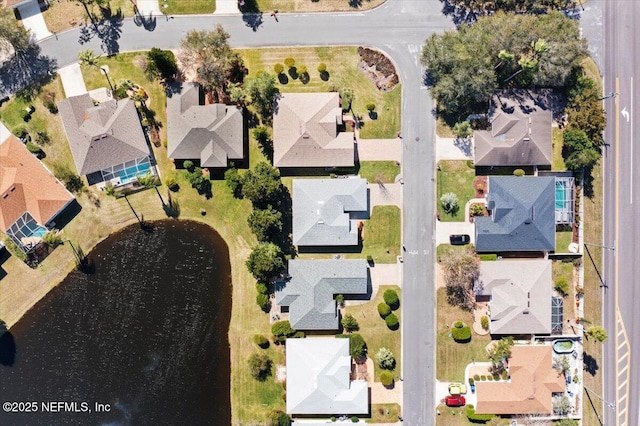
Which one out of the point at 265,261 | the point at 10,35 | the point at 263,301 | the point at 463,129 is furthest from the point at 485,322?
the point at 10,35

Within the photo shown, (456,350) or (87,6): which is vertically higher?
(87,6)

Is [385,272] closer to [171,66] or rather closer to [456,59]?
[456,59]

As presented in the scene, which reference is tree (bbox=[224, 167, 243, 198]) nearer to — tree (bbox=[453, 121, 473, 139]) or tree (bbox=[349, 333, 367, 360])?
tree (bbox=[349, 333, 367, 360])

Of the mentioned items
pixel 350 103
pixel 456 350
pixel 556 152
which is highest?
pixel 350 103

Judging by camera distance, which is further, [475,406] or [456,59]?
[475,406]

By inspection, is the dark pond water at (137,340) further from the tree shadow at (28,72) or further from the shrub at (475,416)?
the shrub at (475,416)

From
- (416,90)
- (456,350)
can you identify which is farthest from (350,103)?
(456,350)
